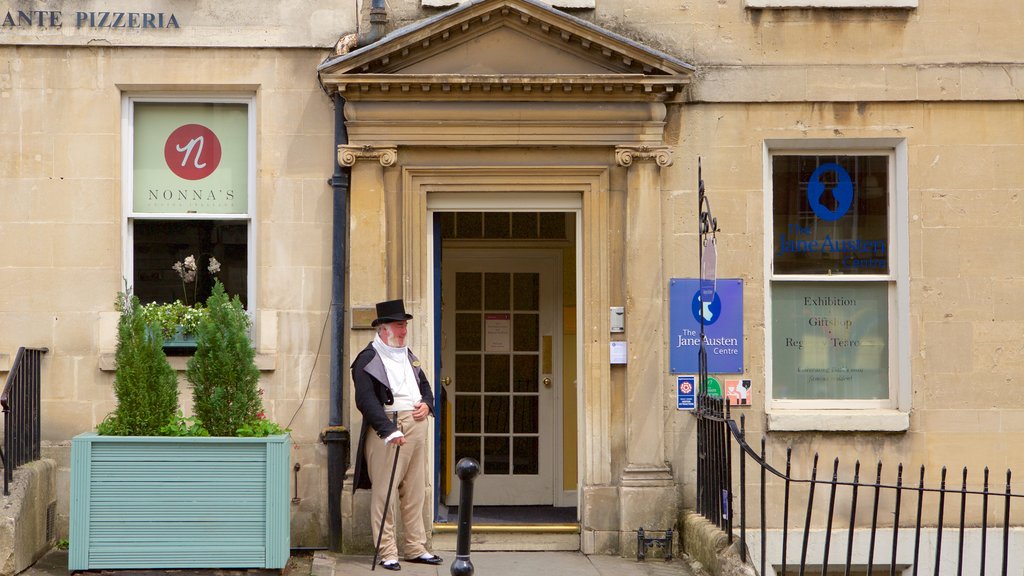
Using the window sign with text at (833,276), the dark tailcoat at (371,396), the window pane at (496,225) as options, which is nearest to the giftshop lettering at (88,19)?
the dark tailcoat at (371,396)

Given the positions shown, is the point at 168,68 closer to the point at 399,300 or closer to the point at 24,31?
the point at 24,31

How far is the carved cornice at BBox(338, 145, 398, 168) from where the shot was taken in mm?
9500

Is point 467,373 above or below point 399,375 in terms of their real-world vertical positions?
below

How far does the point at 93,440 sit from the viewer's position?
315 inches

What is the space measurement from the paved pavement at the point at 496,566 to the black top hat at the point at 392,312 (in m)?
1.82

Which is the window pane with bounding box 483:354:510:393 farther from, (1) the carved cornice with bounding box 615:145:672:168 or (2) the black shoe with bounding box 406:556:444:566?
(2) the black shoe with bounding box 406:556:444:566

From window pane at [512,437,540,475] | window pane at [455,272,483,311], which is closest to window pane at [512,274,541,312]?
window pane at [455,272,483,311]

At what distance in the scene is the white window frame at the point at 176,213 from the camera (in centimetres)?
972

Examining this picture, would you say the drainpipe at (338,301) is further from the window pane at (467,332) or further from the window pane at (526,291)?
the window pane at (526,291)

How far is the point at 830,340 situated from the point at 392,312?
378 centimetres

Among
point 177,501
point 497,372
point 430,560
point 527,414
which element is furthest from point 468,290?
point 177,501

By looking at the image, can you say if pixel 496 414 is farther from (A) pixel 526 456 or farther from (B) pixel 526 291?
(B) pixel 526 291

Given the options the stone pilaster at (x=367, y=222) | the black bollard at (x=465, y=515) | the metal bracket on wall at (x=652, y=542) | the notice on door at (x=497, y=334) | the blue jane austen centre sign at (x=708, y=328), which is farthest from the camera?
the notice on door at (x=497, y=334)

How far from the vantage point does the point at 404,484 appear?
8.89 meters
